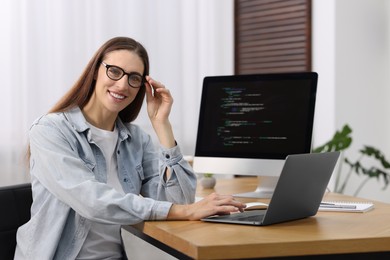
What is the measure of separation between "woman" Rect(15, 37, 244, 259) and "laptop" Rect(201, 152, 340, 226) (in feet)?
0.27

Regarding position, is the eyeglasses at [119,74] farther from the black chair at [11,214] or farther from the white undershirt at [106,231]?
the black chair at [11,214]

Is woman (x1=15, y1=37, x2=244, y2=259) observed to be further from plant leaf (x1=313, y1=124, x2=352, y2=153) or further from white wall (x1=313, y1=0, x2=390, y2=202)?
white wall (x1=313, y1=0, x2=390, y2=202)

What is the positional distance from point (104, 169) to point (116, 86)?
0.26 meters

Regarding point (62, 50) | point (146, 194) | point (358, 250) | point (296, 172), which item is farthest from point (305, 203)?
point (62, 50)

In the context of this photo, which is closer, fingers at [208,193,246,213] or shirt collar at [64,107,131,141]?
fingers at [208,193,246,213]

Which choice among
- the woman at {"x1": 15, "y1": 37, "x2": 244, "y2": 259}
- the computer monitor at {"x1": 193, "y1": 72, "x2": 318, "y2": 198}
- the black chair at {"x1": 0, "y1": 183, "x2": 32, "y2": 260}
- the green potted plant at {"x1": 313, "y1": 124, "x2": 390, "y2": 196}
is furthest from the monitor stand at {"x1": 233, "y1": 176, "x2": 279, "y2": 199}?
the green potted plant at {"x1": 313, "y1": 124, "x2": 390, "y2": 196}

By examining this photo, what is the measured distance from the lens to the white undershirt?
79.8 inches

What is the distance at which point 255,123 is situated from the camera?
8.07ft

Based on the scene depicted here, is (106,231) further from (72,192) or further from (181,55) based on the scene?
(181,55)

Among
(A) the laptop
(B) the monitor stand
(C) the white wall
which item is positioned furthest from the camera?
(C) the white wall

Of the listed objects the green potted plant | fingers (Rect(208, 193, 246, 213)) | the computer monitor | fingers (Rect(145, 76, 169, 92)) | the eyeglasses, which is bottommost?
the green potted plant

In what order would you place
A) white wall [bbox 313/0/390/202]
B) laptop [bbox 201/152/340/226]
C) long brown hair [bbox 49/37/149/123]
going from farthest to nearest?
white wall [bbox 313/0/390/202], long brown hair [bbox 49/37/149/123], laptop [bbox 201/152/340/226]

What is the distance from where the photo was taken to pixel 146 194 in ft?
7.52

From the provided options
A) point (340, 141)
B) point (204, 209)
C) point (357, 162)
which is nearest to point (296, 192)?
point (204, 209)
